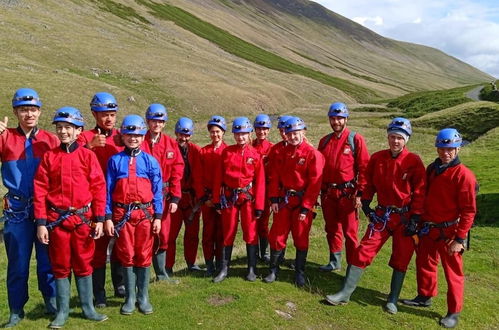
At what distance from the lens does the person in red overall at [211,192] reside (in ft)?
40.7

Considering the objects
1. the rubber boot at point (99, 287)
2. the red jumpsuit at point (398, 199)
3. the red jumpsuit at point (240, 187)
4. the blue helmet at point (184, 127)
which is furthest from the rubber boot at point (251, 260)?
the rubber boot at point (99, 287)

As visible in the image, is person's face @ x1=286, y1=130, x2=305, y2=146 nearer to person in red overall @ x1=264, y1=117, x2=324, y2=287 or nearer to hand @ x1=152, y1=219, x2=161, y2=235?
person in red overall @ x1=264, y1=117, x2=324, y2=287

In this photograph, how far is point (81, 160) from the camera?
8844 mm

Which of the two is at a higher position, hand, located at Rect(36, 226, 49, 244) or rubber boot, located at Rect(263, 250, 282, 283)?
hand, located at Rect(36, 226, 49, 244)

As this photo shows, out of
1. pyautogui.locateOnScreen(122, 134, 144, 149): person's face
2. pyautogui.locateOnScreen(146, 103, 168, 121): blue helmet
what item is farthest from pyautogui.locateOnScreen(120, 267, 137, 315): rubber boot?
pyautogui.locateOnScreen(146, 103, 168, 121): blue helmet

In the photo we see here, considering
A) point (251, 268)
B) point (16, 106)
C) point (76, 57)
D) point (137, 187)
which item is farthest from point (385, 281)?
point (76, 57)

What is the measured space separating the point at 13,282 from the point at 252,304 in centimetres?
546

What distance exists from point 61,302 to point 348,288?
686 centimetres

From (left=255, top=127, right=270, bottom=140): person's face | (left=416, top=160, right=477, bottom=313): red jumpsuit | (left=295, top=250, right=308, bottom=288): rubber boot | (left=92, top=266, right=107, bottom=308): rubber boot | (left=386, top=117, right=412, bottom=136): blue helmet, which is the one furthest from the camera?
(left=255, top=127, right=270, bottom=140): person's face

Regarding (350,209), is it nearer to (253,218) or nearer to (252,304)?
(253,218)

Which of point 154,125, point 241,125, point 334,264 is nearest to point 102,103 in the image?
point 154,125

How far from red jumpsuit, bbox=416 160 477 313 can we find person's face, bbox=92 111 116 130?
320 inches

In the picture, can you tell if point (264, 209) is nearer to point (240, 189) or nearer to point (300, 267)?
point (240, 189)

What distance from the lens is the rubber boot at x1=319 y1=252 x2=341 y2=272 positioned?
1335 cm
